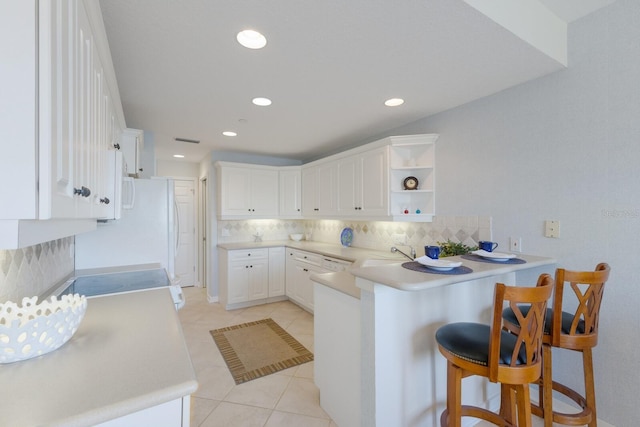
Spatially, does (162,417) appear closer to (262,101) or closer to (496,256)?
(496,256)

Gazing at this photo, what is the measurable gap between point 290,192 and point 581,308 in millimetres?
3747

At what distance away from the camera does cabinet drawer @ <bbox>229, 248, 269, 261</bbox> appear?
3.91 m

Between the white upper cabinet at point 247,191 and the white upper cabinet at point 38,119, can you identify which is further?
the white upper cabinet at point 247,191

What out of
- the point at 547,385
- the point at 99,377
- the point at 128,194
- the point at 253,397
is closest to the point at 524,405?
the point at 547,385

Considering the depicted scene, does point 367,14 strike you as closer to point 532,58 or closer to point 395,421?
point 532,58

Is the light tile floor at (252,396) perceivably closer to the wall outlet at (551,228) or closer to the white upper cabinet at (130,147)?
the white upper cabinet at (130,147)

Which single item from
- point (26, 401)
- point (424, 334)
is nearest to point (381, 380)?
point (424, 334)

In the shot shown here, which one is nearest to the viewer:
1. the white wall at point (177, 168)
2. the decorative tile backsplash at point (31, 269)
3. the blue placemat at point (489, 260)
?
the decorative tile backsplash at point (31, 269)

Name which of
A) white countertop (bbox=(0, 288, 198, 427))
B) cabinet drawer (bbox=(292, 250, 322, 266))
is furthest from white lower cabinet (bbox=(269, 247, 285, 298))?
white countertop (bbox=(0, 288, 198, 427))

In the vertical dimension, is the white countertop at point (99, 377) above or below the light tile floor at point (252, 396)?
above

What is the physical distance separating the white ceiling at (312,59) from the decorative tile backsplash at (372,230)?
1133 mm

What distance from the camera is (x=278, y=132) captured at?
11.2 ft

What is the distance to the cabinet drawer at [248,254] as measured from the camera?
154 inches

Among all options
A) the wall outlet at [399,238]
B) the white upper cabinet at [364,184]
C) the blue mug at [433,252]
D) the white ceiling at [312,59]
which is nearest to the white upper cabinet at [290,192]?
the white upper cabinet at [364,184]
